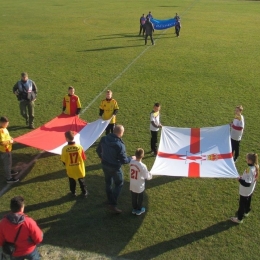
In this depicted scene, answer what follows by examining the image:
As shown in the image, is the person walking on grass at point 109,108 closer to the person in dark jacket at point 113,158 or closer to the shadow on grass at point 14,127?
the person in dark jacket at point 113,158

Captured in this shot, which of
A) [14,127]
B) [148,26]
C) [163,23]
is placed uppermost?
[148,26]

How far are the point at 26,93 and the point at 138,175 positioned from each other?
17.5ft

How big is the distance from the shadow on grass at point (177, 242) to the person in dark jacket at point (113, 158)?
3.74 feet

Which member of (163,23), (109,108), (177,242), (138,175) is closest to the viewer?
(177,242)

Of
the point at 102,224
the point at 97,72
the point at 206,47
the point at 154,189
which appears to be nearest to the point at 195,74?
the point at 97,72

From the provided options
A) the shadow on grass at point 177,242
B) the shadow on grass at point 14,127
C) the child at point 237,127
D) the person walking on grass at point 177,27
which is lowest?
the shadow on grass at point 177,242

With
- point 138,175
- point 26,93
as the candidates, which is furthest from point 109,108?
point 138,175

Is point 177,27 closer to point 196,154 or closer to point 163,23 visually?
point 163,23

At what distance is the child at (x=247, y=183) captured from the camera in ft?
21.4

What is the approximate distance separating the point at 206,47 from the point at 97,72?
849 centimetres

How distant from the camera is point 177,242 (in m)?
6.55

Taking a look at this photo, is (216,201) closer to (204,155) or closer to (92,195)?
(204,155)

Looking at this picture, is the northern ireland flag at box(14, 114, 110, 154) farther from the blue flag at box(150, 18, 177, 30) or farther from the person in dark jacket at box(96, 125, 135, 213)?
the blue flag at box(150, 18, 177, 30)

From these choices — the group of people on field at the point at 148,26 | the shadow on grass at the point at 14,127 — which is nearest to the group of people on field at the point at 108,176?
the shadow on grass at the point at 14,127
